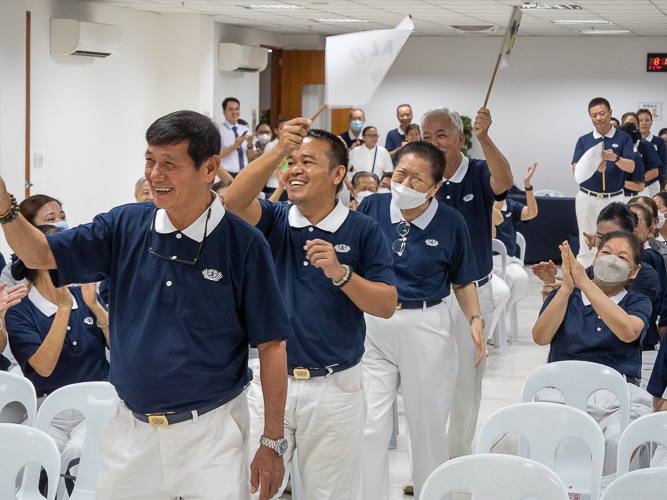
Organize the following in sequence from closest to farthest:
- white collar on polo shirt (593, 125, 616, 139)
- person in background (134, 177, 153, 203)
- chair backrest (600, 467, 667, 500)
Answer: chair backrest (600, 467, 667, 500) → person in background (134, 177, 153, 203) → white collar on polo shirt (593, 125, 616, 139)

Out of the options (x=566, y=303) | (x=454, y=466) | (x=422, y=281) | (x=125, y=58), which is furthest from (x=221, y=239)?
(x=125, y=58)

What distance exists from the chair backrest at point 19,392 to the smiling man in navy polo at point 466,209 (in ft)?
6.32

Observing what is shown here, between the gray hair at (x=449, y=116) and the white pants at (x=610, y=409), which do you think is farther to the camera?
the gray hair at (x=449, y=116)

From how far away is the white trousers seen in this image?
385 centimetres

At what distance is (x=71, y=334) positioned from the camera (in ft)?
11.0

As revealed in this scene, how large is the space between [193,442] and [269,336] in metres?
0.33

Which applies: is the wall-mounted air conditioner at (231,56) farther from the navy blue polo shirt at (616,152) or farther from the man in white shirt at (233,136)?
the navy blue polo shirt at (616,152)

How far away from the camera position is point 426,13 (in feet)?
35.1

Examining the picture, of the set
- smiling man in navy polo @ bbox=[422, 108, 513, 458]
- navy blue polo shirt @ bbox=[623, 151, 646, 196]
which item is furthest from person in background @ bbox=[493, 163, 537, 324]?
smiling man in navy polo @ bbox=[422, 108, 513, 458]

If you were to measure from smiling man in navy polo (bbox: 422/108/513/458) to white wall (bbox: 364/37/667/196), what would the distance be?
1086cm

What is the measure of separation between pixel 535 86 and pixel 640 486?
517 inches

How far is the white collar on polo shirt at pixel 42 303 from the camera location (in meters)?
3.35

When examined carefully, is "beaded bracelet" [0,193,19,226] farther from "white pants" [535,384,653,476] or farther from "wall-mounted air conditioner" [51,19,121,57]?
"wall-mounted air conditioner" [51,19,121,57]

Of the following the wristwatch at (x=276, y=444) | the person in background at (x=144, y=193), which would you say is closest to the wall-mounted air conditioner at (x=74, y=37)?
the person in background at (x=144, y=193)
